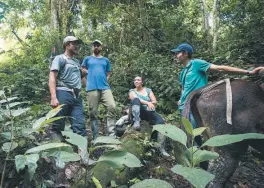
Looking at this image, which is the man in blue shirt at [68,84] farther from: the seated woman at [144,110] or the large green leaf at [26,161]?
the large green leaf at [26,161]

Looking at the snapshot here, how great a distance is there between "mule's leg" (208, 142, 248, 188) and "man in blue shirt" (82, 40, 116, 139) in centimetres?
330

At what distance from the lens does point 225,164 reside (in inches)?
151

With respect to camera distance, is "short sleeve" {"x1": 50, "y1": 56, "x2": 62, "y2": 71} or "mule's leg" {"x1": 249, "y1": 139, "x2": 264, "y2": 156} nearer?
"mule's leg" {"x1": 249, "y1": 139, "x2": 264, "y2": 156}

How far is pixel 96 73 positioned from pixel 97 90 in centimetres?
38

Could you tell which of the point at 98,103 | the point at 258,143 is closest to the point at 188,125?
the point at 258,143

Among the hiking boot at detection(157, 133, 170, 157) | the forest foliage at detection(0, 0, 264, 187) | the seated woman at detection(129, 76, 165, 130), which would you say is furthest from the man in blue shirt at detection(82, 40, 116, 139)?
the forest foliage at detection(0, 0, 264, 187)

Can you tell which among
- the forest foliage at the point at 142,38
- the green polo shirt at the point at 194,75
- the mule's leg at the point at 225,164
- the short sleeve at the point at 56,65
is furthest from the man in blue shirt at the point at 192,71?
the forest foliage at the point at 142,38

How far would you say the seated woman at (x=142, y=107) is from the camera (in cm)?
677

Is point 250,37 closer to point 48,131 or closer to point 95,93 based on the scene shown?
point 95,93

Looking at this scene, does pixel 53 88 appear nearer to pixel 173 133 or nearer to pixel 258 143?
pixel 258 143

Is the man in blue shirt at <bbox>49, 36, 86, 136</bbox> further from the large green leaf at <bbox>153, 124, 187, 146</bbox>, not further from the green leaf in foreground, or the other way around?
the green leaf in foreground

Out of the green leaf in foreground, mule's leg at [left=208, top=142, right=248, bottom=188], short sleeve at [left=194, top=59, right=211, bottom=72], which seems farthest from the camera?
short sleeve at [left=194, top=59, right=211, bottom=72]

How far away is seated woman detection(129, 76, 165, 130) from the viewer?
6.77 meters

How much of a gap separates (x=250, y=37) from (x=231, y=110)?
1095cm
